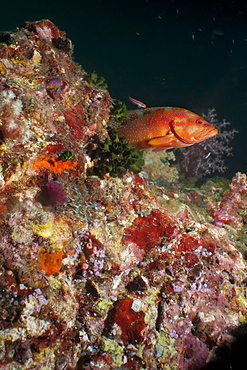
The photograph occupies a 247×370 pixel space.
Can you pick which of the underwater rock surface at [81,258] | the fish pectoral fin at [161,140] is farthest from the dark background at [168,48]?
the underwater rock surface at [81,258]

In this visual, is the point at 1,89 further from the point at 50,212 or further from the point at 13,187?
the point at 50,212

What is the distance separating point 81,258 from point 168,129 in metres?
2.26

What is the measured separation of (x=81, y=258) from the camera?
8.08ft

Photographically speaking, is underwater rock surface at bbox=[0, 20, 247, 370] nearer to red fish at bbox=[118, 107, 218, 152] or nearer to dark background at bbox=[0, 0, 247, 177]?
red fish at bbox=[118, 107, 218, 152]

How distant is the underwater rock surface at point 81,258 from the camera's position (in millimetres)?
2078

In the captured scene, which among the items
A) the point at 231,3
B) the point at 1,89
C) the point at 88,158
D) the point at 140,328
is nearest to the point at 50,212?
the point at 88,158

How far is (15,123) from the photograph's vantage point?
2.30 meters

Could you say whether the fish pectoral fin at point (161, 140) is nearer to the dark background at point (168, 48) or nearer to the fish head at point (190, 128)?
the fish head at point (190, 128)

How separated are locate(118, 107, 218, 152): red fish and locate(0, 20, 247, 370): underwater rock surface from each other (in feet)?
2.28

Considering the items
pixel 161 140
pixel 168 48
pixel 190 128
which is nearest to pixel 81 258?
pixel 161 140

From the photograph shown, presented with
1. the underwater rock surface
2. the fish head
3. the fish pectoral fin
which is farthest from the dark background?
the underwater rock surface

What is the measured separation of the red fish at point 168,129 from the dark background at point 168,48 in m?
16.8

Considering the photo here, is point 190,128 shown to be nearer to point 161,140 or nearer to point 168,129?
point 168,129

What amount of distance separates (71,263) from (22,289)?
564 millimetres
